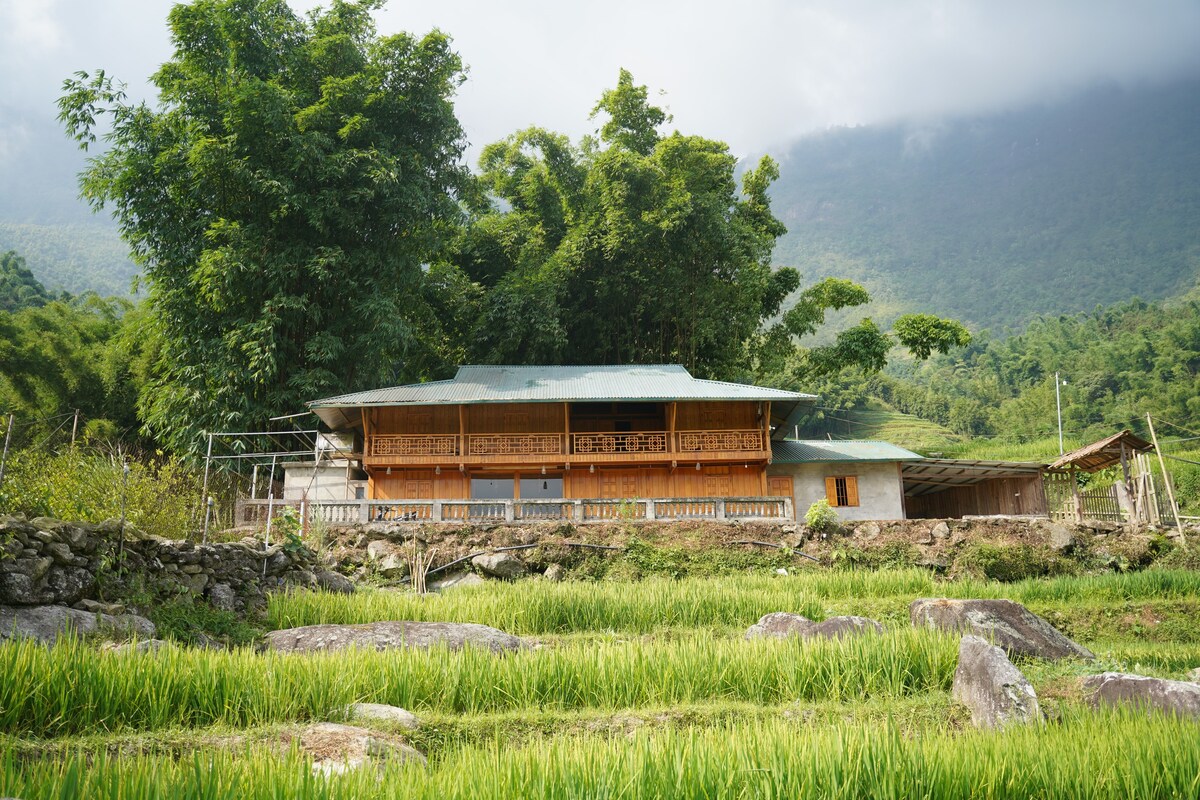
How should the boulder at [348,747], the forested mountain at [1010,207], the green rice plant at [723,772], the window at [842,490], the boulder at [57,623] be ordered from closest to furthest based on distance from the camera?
1. the green rice plant at [723,772]
2. the boulder at [348,747]
3. the boulder at [57,623]
4. the window at [842,490]
5. the forested mountain at [1010,207]

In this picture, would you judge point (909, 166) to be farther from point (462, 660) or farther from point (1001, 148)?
point (462, 660)

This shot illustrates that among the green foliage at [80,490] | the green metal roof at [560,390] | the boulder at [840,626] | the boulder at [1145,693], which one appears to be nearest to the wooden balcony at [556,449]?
the green metal roof at [560,390]

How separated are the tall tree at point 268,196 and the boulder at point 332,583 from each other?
9.68 m

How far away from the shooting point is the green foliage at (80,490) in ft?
28.0

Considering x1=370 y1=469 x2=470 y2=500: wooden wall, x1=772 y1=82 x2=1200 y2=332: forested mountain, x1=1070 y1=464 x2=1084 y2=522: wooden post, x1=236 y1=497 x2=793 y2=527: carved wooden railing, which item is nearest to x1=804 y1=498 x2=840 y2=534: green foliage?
x1=236 y1=497 x2=793 y2=527: carved wooden railing

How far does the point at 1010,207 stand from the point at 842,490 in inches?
4950

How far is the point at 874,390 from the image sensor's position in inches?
2798

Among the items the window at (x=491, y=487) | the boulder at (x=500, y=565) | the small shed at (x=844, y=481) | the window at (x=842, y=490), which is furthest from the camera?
the window at (x=842, y=490)

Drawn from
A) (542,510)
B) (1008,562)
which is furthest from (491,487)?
(1008,562)

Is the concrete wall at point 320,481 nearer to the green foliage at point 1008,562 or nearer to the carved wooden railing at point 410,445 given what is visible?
the carved wooden railing at point 410,445

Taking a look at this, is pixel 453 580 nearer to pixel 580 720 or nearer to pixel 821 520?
pixel 821 520

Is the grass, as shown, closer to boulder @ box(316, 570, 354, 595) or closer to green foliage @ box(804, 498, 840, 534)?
boulder @ box(316, 570, 354, 595)

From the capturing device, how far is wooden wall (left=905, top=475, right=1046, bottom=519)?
22953 millimetres

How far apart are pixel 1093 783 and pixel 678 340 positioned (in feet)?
85.3
